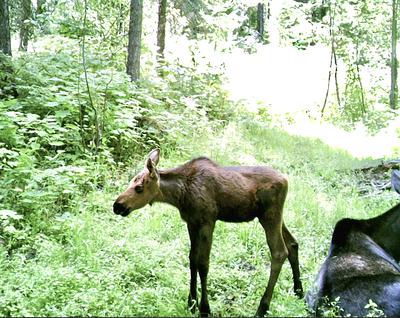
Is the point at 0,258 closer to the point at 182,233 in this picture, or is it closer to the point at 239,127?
the point at 182,233

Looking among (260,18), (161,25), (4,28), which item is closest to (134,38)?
(4,28)

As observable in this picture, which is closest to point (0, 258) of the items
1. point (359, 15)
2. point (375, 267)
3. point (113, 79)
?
point (375, 267)

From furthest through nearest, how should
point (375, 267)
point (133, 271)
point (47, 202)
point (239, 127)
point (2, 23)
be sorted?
point (239, 127), point (2, 23), point (47, 202), point (133, 271), point (375, 267)

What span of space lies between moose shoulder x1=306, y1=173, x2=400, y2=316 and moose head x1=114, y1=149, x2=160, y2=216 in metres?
1.89

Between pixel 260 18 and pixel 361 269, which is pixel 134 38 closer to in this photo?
pixel 361 269

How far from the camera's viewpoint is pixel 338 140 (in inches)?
653

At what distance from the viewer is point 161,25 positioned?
16297 mm

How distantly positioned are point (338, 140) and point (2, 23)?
10.6m

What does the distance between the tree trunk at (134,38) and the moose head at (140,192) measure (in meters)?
8.12

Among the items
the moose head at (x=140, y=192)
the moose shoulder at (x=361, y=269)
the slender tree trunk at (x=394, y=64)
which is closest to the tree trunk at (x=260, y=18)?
the slender tree trunk at (x=394, y=64)

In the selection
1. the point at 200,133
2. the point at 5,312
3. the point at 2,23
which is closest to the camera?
the point at 5,312

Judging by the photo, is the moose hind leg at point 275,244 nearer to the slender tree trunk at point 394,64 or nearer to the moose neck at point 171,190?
the moose neck at point 171,190

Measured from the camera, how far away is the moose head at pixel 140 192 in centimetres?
494

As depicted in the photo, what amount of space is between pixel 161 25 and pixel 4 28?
20.2 ft
